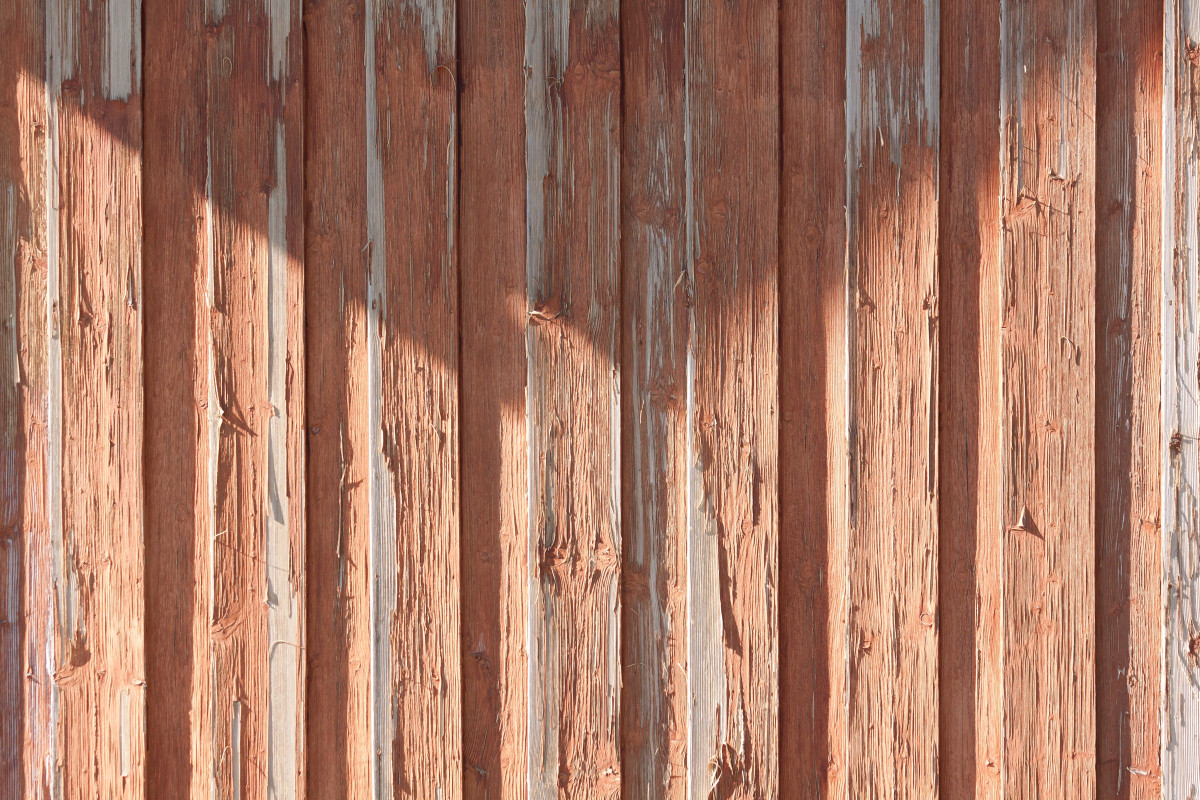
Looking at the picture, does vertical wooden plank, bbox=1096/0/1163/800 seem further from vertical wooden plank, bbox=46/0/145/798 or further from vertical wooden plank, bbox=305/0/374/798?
vertical wooden plank, bbox=46/0/145/798

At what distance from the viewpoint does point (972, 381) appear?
53.9 inches

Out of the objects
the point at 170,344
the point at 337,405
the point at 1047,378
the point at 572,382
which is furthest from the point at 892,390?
the point at 170,344

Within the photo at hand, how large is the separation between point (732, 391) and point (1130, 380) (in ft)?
2.35

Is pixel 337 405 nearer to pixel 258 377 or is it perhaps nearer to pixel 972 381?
pixel 258 377

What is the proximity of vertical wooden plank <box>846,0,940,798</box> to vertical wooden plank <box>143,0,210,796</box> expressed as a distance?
1.13 meters

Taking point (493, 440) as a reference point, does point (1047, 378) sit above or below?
above

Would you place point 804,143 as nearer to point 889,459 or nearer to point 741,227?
point 741,227

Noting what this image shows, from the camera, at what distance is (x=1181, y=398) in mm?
1363

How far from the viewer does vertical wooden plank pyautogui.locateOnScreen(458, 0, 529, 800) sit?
1337 millimetres

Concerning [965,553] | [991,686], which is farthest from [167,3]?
[991,686]

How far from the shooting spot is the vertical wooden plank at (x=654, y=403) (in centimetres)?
135

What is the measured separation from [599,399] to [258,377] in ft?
1.92

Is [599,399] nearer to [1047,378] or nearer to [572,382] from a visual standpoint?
[572,382]

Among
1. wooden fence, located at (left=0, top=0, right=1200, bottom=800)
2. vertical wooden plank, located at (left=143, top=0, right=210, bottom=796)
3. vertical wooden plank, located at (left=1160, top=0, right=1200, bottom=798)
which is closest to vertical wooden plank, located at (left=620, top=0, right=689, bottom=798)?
wooden fence, located at (left=0, top=0, right=1200, bottom=800)
